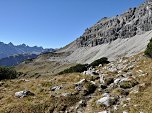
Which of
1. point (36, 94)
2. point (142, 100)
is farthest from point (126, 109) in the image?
point (36, 94)

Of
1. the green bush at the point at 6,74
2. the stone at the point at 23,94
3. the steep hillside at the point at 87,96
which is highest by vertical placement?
the green bush at the point at 6,74

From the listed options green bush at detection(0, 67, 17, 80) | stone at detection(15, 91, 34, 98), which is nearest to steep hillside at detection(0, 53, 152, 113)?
stone at detection(15, 91, 34, 98)

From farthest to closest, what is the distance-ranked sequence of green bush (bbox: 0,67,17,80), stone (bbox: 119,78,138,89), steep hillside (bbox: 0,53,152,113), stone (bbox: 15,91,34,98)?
1. green bush (bbox: 0,67,17,80)
2. stone (bbox: 15,91,34,98)
3. stone (bbox: 119,78,138,89)
4. steep hillside (bbox: 0,53,152,113)

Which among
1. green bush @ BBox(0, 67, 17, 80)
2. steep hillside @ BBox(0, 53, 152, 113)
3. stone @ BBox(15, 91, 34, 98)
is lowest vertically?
steep hillside @ BBox(0, 53, 152, 113)

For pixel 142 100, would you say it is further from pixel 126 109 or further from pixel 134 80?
pixel 134 80

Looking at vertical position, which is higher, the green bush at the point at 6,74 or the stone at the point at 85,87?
the green bush at the point at 6,74

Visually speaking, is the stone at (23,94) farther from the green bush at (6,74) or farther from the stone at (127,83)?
the green bush at (6,74)

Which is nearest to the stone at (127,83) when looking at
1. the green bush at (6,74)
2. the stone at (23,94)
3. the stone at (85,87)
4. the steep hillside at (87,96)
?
the steep hillside at (87,96)

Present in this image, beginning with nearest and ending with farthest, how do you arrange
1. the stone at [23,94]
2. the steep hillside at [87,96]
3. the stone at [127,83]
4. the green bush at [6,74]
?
the steep hillside at [87,96], the stone at [127,83], the stone at [23,94], the green bush at [6,74]

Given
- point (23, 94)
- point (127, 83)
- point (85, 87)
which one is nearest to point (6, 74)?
point (23, 94)

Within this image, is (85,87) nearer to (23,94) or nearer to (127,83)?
(127,83)

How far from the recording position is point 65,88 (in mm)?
25672

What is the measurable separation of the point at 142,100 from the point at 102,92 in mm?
4191

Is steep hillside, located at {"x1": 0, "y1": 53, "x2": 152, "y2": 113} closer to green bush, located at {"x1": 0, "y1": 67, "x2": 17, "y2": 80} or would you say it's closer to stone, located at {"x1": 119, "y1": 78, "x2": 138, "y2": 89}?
stone, located at {"x1": 119, "y1": 78, "x2": 138, "y2": 89}
